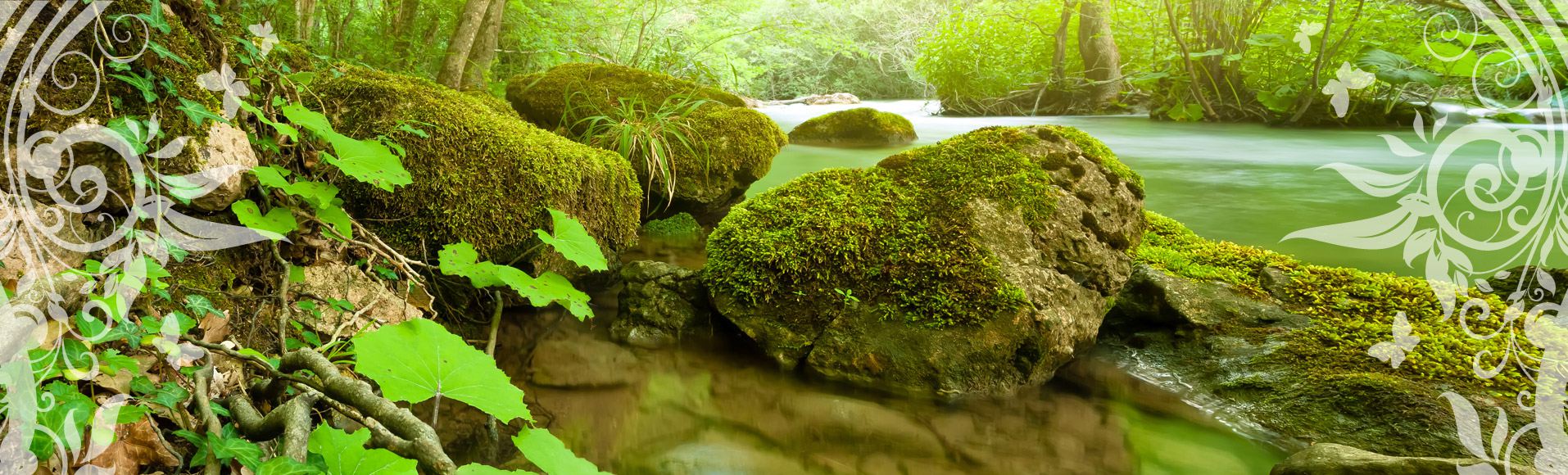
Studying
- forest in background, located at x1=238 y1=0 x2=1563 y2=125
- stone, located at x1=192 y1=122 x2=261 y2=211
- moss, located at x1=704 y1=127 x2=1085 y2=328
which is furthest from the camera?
forest in background, located at x1=238 y1=0 x2=1563 y2=125

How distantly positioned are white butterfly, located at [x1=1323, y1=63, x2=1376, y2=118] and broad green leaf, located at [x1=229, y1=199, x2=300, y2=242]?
6.11 m

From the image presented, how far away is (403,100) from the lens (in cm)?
302

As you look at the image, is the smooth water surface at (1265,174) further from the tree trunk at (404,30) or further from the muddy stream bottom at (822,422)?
the tree trunk at (404,30)

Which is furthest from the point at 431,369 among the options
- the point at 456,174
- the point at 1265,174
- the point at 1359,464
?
the point at 1265,174

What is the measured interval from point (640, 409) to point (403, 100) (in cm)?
172

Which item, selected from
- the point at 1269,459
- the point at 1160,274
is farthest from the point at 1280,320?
the point at 1269,459

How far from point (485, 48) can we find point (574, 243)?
5040 mm

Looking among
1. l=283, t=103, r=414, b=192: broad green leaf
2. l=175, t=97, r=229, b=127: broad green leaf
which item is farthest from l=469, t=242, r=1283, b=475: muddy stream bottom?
l=175, t=97, r=229, b=127: broad green leaf

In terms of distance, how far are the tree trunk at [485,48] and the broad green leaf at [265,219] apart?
4.61 metres

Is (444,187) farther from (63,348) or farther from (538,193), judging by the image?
(63,348)

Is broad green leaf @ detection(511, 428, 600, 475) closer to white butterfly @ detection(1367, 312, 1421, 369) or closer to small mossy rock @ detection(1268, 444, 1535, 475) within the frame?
small mossy rock @ detection(1268, 444, 1535, 475)

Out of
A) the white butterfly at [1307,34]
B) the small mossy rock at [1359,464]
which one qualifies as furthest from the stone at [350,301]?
the white butterfly at [1307,34]

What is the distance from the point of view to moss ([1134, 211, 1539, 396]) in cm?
250

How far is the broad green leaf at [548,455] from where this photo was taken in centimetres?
117
